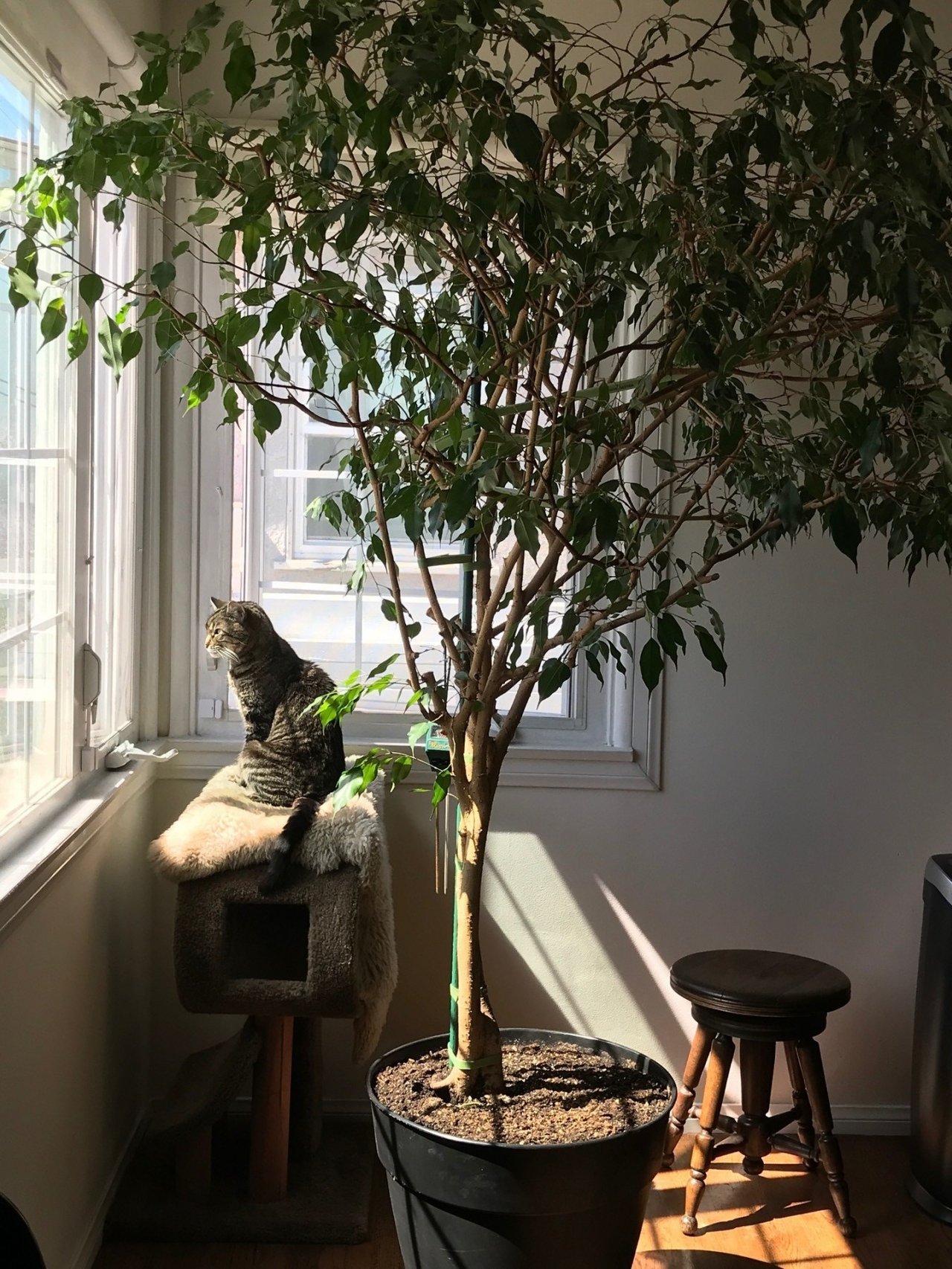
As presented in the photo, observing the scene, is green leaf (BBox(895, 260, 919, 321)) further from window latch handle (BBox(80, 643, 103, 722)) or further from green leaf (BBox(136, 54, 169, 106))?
window latch handle (BBox(80, 643, 103, 722))

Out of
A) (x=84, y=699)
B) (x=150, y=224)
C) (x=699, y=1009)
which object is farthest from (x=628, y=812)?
(x=150, y=224)

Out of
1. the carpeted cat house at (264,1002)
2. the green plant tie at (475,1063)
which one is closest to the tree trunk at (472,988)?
the green plant tie at (475,1063)

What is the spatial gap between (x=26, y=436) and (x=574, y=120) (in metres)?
1.01

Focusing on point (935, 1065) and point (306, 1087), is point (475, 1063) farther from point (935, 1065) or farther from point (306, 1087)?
point (935, 1065)

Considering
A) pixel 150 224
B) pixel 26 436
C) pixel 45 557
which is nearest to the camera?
pixel 26 436

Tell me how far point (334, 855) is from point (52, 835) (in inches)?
19.4

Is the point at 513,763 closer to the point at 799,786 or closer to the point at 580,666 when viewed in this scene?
the point at 580,666

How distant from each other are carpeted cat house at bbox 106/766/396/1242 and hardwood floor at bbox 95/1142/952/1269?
0.04 meters

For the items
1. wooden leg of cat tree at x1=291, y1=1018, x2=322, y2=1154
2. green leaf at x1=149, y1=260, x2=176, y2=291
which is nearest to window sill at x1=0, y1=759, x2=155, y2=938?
wooden leg of cat tree at x1=291, y1=1018, x2=322, y2=1154

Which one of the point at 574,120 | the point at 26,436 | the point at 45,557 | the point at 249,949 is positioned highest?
the point at 574,120

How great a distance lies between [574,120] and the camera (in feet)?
4.05

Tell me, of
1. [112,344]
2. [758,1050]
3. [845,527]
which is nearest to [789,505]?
[845,527]

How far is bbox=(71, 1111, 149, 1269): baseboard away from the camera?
2.11 m

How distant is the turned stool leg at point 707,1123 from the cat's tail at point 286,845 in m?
0.88
